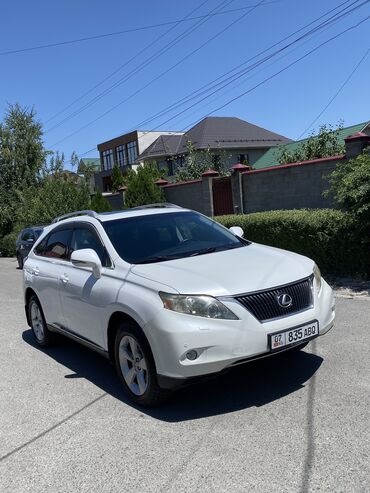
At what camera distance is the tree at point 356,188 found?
8.85 meters

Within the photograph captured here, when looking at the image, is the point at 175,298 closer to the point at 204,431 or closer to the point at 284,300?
the point at 284,300

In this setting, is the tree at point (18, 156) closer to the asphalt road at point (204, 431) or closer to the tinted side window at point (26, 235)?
the tinted side window at point (26, 235)

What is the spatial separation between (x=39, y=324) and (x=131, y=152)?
6221 centimetres

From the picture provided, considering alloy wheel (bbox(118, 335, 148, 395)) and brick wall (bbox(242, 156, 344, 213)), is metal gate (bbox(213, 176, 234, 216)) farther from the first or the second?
alloy wheel (bbox(118, 335, 148, 395))

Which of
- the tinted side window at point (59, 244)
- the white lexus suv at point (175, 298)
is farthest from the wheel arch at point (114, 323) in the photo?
the tinted side window at point (59, 244)

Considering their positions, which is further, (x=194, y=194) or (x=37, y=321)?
(x=194, y=194)

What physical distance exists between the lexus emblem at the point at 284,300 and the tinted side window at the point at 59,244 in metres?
2.74

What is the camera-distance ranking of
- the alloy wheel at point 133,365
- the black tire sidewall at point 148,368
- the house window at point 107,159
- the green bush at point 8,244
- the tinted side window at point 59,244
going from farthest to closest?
the house window at point 107,159 < the green bush at point 8,244 < the tinted side window at point 59,244 < the alloy wheel at point 133,365 < the black tire sidewall at point 148,368

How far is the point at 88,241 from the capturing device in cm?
574

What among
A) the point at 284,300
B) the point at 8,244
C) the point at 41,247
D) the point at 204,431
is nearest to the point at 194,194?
the point at 41,247

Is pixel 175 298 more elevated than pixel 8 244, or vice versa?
pixel 175 298

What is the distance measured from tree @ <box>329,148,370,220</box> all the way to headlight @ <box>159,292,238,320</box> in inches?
209

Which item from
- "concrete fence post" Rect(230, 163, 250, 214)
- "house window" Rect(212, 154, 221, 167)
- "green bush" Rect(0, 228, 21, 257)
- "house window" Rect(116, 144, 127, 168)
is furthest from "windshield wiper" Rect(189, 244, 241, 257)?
"house window" Rect(116, 144, 127, 168)

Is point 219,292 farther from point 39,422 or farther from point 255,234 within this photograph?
point 255,234
